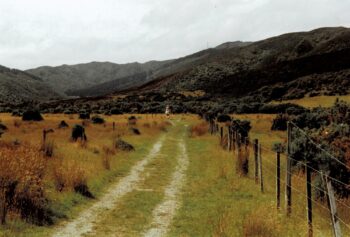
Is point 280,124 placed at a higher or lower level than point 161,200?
higher

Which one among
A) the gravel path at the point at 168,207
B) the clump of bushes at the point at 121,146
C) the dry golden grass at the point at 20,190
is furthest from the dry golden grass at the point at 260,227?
the clump of bushes at the point at 121,146

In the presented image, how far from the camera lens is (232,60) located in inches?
6314

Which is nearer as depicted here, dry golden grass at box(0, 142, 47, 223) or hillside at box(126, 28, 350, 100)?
dry golden grass at box(0, 142, 47, 223)

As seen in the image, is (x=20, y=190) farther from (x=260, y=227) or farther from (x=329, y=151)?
(x=329, y=151)

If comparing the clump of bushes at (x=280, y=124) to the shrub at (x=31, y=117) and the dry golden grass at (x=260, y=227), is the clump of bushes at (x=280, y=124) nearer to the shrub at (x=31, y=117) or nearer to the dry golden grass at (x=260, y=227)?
the shrub at (x=31, y=117)

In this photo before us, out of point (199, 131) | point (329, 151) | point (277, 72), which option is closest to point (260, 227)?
point (329, 151)

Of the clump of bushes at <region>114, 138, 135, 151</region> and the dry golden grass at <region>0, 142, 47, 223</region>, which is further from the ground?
the dry golden grass at <region>0, 142, 47, 223</region>

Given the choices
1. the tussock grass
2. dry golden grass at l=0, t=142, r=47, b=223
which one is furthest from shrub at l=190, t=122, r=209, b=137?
dry golden grass at l=0, t=142, r=47, b=223

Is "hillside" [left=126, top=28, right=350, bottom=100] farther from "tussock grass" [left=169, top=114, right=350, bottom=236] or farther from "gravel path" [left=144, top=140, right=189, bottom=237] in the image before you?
"gravel path" [left=144, top=140, right=189, bottom=237]

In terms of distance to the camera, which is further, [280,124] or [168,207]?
[280,124]

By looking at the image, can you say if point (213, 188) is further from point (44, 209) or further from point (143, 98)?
point (143, 98)

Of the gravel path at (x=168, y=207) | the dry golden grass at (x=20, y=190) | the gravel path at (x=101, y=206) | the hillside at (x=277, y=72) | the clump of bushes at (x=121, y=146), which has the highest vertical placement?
the hillside at (x=277, y=72)

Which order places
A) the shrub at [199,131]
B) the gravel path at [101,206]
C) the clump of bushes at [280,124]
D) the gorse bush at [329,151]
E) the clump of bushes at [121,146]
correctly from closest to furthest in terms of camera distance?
the gravel path at [101,206] < the gorse bush at [329,151] < the clump of bushes at [121,146] < the shrub at [199,131] < the clump of bushes at [280,124]

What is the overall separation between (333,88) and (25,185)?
64226mm
